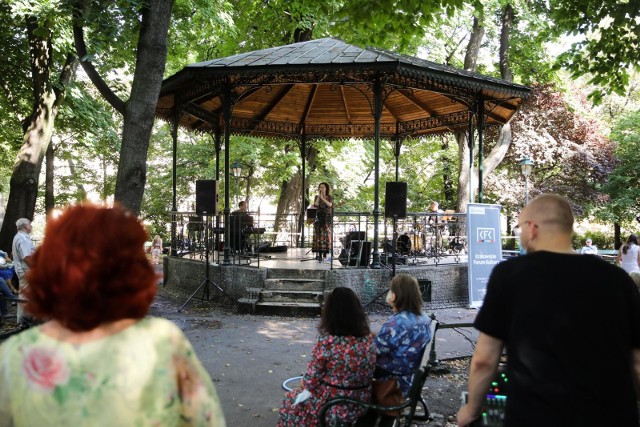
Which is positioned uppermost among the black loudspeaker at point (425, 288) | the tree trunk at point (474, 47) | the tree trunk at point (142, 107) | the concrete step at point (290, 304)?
the tree trunk at point (474, 47)

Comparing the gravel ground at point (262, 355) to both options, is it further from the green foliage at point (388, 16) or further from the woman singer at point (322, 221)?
the green foliage at point (388, 16)

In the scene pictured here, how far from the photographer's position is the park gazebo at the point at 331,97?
A: 10.1 meters

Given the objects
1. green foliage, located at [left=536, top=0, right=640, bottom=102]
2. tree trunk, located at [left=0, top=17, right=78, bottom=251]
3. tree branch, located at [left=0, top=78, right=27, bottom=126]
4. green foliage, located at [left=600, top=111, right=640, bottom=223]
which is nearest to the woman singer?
green foliage, located at [left=536, top=0, right=640, bottom=102]

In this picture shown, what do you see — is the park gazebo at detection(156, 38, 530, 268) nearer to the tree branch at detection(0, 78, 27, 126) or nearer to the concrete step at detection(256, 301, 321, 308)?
the concrete step at detection(256, 301, 321, 308)

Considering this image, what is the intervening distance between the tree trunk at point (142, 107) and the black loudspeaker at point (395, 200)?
451 cm

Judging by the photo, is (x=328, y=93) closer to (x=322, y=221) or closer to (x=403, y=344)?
(x=322, y=221)

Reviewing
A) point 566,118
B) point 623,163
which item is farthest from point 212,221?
point 623,163

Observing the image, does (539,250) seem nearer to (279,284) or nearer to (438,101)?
(279,284)

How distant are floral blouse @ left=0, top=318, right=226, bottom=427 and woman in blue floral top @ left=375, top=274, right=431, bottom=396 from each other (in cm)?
260

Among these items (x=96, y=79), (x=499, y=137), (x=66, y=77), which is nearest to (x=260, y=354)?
(x=96, y=79)

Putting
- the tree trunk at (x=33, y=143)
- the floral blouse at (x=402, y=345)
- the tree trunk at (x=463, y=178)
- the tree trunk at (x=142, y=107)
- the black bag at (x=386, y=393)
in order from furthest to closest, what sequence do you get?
the tree trunk at (x=463, y=178) → the tree trunk at (x=33, y=143) → the tree trunk at (x=142, y=107) → the floral blouse at (x=402, y=345) → the black bag at (x=386, y=393)

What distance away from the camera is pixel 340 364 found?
11.6 feet

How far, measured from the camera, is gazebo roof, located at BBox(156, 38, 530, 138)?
32.8ft

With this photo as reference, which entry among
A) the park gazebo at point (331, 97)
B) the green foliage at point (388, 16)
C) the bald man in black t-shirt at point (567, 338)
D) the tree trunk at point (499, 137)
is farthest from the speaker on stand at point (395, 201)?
the tree trunk at point (499, 137)
